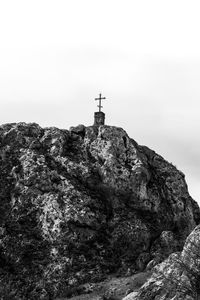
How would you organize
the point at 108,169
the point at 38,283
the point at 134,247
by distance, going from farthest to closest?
the point at 108,169
the point at 134,247
the point at 38,283

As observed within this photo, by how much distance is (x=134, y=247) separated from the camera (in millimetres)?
54844

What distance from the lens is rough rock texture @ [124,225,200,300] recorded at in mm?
42344

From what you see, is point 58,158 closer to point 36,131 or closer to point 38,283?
point 36,131

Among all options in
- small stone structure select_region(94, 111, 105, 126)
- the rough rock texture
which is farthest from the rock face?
the rough rock texture

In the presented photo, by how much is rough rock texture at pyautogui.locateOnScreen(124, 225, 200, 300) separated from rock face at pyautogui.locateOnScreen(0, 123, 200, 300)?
677cm

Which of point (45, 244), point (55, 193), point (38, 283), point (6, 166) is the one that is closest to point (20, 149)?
point (6, 166)

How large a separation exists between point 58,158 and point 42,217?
322 inches

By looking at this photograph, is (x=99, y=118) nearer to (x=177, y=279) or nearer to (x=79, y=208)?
(x=79, y=208)

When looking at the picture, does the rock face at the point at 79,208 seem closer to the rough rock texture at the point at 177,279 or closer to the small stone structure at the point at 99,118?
the small stone structure at the point at 99,118

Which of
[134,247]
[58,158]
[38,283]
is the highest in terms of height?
[58,158]

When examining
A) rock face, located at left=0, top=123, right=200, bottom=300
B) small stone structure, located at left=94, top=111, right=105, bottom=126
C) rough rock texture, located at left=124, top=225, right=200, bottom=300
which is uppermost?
small stone structure, located at left=94, top=111, right=105, bottom=126

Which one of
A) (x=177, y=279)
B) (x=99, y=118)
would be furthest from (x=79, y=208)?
(x=99, y=118)

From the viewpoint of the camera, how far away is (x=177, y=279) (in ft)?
142

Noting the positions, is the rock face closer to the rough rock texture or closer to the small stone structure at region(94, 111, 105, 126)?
the small stone structure at region(94, 111, 105, 126)
